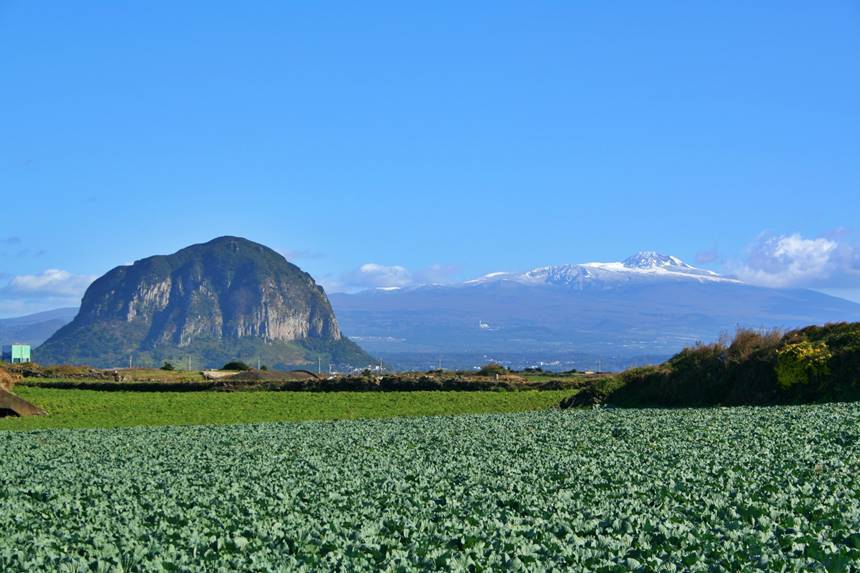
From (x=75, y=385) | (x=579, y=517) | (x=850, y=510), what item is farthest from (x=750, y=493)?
(x=75, y=385)

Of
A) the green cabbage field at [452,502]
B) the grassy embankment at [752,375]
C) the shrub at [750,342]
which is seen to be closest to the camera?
the green cabbage field at [452,502]

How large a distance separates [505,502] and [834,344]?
3373 cm

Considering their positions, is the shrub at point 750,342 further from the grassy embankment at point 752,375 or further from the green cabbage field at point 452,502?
the green cabbage field at point 452,502

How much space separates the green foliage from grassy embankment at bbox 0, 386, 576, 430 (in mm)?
11962

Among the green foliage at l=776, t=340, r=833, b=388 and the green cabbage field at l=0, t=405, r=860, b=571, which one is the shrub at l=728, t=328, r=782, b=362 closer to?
the green foliage at l=776, t=340, r=833, b=388

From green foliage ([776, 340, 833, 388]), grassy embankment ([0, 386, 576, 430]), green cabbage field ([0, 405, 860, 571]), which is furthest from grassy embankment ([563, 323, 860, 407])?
green cabbage field ([0, 405, 860, 571])

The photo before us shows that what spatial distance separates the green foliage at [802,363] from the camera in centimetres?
4403

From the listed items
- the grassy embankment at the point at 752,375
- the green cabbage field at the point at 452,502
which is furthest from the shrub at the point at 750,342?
the green cabbage field at the point at 452,502

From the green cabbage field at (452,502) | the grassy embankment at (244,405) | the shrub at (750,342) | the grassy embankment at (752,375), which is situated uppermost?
the shrub at (750,342)

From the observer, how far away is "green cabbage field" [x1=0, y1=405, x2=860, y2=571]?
1196 centimetres

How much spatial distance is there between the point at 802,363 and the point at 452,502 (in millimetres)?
32687

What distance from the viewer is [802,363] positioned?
44.6 meters

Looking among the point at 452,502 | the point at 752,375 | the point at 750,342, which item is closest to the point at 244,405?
the point at 752,375

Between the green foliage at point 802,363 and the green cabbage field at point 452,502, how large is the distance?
15383mm
